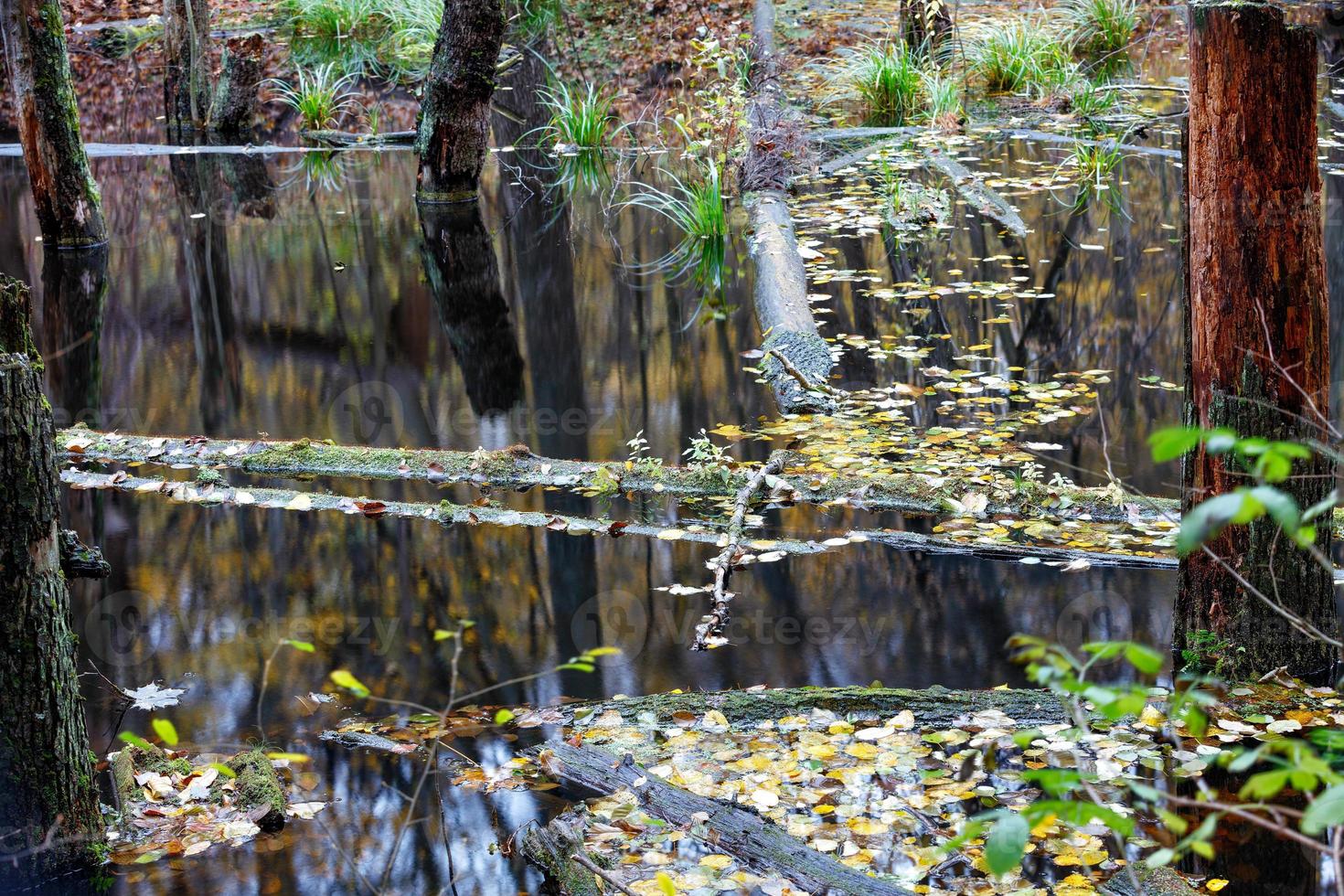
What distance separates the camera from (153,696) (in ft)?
12.7

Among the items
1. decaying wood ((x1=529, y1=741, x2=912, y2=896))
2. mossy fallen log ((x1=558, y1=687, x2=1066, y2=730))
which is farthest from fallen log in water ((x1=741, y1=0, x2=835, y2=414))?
decaying wood ((x1=529, y1=741, x2=912, y2=896))

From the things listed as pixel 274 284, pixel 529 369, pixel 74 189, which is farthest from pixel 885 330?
pixel 74 189

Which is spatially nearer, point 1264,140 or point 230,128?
point 1264,140

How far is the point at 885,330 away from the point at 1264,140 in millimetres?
3760

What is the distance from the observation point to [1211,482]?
3.47 m

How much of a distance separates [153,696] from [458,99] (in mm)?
7192

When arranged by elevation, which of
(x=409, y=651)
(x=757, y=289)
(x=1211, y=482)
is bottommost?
(x=409, y=651)

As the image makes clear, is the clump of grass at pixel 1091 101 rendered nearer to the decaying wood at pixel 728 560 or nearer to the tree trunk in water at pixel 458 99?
the tree trunk in water at pixel 458 99

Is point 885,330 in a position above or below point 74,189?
below

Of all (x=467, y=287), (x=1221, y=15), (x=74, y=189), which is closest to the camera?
(x=1221, y=15)

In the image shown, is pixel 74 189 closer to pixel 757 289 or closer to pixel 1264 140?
pixel 757 289

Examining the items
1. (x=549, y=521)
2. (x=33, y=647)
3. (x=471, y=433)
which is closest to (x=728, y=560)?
(x=549, y=521)

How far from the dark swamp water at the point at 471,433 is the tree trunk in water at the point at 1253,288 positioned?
55 cm

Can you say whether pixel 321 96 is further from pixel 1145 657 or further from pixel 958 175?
pixel 1145 657
